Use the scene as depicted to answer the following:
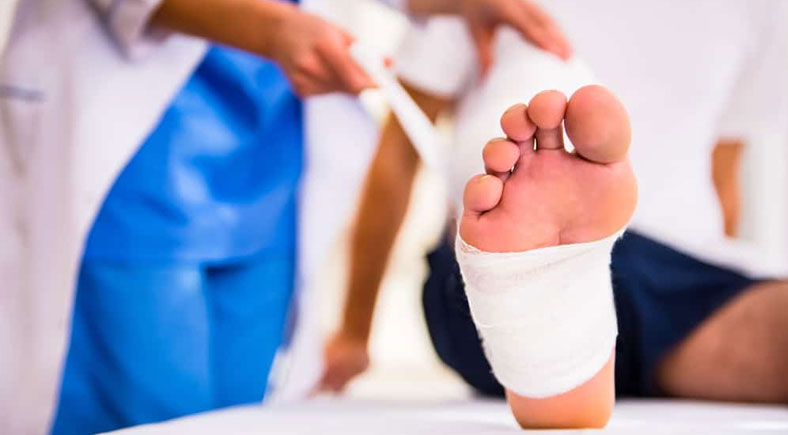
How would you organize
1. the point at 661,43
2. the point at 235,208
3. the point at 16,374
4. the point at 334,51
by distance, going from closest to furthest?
1. the point at 334,51
2. the point at 16,374
3. the point at 235,208
4. the point at 661,43

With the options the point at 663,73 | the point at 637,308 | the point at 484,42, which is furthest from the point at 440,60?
the point at 637,308

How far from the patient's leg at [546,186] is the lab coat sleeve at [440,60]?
0.43 metres

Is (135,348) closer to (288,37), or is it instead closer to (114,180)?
(114,180)

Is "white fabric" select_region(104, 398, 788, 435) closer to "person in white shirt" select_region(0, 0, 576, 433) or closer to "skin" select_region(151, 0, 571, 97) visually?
"person in white shirt" select_region(0, 0, 576, 433)

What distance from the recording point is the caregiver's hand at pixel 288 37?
1.97ft

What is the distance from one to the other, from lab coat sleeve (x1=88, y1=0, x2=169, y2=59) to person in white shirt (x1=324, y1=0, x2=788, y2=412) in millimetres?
268

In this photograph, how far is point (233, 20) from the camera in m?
0.64

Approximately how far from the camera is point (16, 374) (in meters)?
0.70

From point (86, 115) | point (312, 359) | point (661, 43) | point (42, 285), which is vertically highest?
point (661, 43)

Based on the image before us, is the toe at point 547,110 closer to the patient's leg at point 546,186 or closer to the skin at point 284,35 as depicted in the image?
the patient's leg at point 546,186

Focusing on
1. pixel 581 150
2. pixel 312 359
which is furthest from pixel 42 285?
pixel 581 150

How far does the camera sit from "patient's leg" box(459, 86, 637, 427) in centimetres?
47

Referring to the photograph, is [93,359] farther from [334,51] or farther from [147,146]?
[334,51]

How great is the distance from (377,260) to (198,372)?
0.28 m
